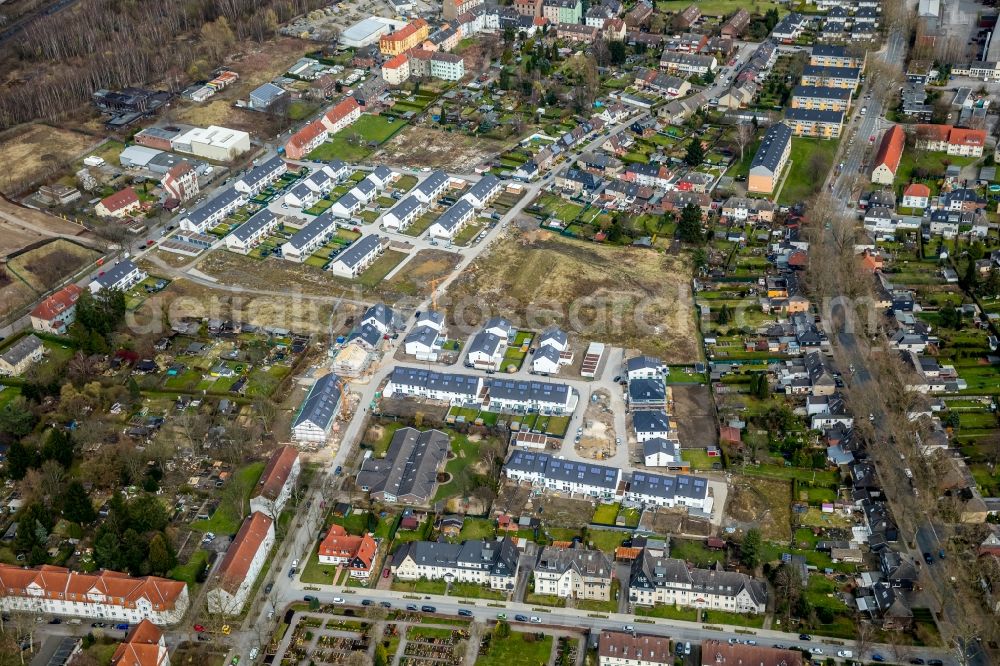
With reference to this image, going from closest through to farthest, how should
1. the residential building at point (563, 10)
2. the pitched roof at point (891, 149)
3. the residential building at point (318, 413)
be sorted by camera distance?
the residential building at point (318, 413) → the pitched roof at point (891, 149) → the residential building at point (563, 10)

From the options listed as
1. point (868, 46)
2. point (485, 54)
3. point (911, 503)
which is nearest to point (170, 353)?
point (911, 503)

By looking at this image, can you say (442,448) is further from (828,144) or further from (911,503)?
(828,144)

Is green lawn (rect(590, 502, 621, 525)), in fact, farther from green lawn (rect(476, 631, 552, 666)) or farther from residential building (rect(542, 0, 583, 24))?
residential building (rect(542, 0, 583, 24))

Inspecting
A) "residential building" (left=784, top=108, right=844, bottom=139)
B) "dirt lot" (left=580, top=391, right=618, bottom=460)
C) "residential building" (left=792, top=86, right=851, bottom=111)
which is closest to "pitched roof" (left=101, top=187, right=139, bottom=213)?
"dirt lot" (left=580, top=391, right=618, bottom=460)

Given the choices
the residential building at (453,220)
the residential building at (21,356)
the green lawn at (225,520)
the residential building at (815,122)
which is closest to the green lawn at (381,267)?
the residential building at (453,220)

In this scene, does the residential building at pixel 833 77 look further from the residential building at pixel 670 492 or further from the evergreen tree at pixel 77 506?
the evergreen tree at pixel 77 506

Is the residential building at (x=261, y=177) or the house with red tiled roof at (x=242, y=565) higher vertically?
the residential building at (x=261, y=177)
